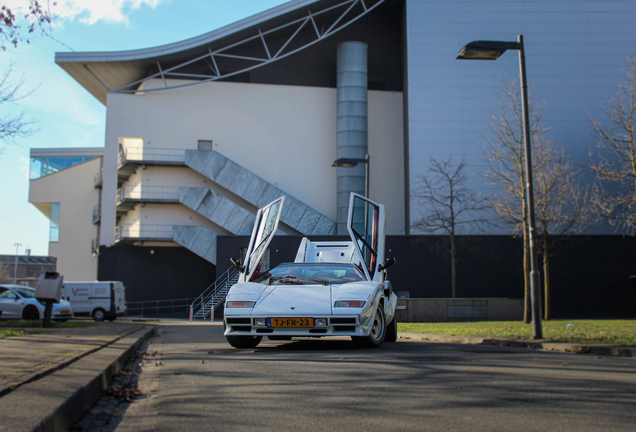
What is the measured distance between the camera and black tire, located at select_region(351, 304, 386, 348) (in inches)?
346

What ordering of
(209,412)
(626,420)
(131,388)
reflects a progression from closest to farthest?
(626,420), (209,412), (131,388)

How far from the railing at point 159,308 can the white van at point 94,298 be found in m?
11.0

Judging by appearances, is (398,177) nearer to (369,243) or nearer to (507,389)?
(369,243)

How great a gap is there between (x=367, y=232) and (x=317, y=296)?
213cm

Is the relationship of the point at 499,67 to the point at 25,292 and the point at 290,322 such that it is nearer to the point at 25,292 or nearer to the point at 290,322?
the point at 25,292

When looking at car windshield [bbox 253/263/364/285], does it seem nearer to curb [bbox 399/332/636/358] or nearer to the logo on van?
curb [bbox 399/332/636/358]

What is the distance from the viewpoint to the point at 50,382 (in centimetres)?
470

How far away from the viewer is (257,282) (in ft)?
31.3

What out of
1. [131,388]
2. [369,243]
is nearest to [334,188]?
[369,243]

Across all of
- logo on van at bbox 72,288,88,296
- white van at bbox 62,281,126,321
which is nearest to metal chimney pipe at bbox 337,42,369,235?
white van at bbox 62,281,126,321

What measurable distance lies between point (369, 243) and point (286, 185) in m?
31.4

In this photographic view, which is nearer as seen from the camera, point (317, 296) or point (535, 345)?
point (317, 296)

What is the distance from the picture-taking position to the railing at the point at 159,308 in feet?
128

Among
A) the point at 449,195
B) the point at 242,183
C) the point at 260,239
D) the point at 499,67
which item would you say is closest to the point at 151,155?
the point at 242,183
